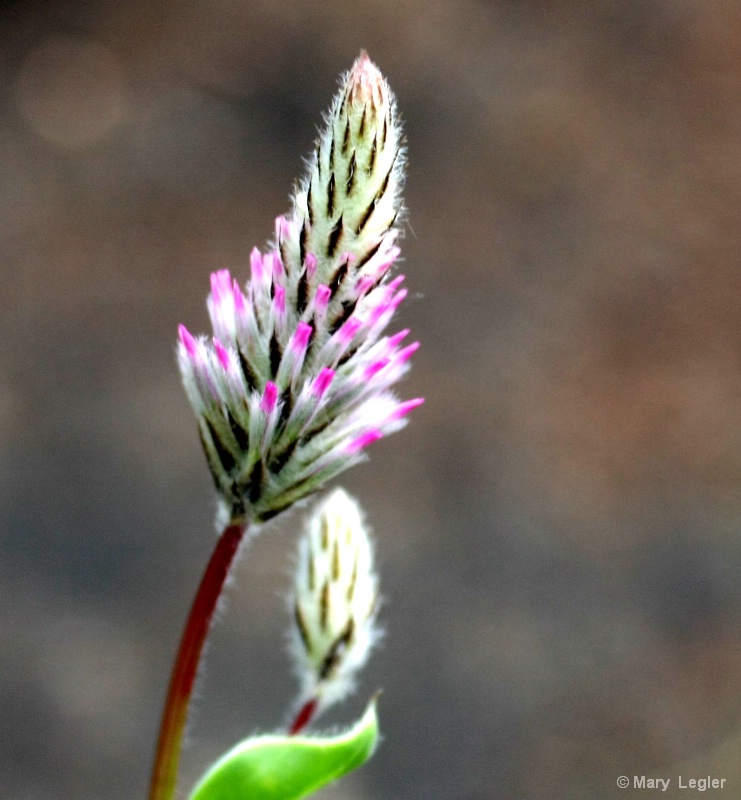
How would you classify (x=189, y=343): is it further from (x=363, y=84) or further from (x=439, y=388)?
(x=439, y=388)

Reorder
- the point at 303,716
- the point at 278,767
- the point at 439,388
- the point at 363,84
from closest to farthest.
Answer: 1. the point at 363,84
2. the point at 278,767
3. the point at 303,716
4. the point at 439,388

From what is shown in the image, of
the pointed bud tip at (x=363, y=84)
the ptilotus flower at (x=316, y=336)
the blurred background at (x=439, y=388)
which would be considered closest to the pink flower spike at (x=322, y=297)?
the ptilotus flower at (x=316, y=336)

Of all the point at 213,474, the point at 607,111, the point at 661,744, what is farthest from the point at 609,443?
the point at 213,474

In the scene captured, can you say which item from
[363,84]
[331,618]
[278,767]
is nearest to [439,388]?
[331,618]

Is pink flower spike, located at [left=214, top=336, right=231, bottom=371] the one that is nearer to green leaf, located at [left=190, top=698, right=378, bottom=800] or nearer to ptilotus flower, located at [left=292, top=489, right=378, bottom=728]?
green leaf, located at [left=190, top=698, right=378, bottom=800]

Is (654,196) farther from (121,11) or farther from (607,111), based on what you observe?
(121,11)

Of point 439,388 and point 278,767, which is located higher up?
point 439,388

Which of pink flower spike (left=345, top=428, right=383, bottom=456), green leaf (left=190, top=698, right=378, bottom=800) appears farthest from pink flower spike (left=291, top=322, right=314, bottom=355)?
green leaf (left=190, top=698, right=378, bottom=800)
